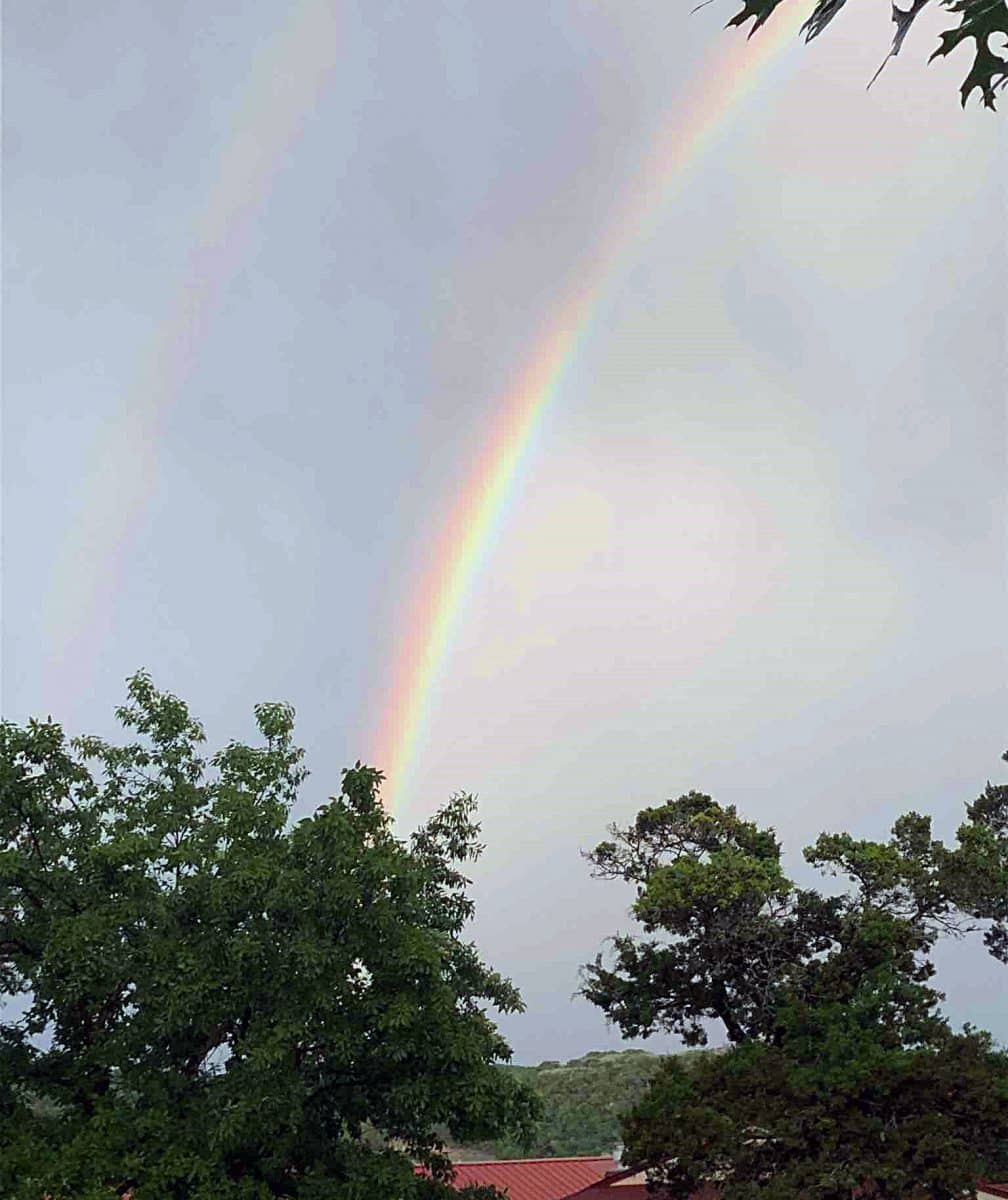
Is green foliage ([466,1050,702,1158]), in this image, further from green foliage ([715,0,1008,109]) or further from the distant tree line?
green foliage ([715,0,1008,109])

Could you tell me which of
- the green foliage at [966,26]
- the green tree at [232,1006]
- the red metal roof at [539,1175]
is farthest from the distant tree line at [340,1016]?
the green foliage at [966,26]

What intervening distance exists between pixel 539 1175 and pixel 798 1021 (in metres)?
8.78

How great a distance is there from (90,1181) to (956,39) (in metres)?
12.7

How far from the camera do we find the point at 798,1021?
16.8 meters

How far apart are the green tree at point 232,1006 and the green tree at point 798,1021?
121 inches

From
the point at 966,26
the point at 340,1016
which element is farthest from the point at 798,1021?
the point at 966,26

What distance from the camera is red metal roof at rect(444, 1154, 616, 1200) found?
2234cm

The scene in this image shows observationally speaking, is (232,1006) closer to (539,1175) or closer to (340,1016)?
(340,1016)

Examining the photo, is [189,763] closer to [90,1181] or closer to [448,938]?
[448,938]

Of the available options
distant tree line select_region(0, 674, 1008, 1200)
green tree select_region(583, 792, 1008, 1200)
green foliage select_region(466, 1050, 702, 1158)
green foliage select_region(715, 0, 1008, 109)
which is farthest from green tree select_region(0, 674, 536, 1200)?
green foliage select_region(466, 1050, 702, 1158)

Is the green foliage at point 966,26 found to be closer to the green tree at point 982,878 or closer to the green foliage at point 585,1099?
the green tree at point 982,878

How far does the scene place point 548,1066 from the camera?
4462 centimetres

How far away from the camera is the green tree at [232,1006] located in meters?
13.0

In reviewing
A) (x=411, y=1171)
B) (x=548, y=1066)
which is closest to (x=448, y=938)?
(x=411, y=1171)
